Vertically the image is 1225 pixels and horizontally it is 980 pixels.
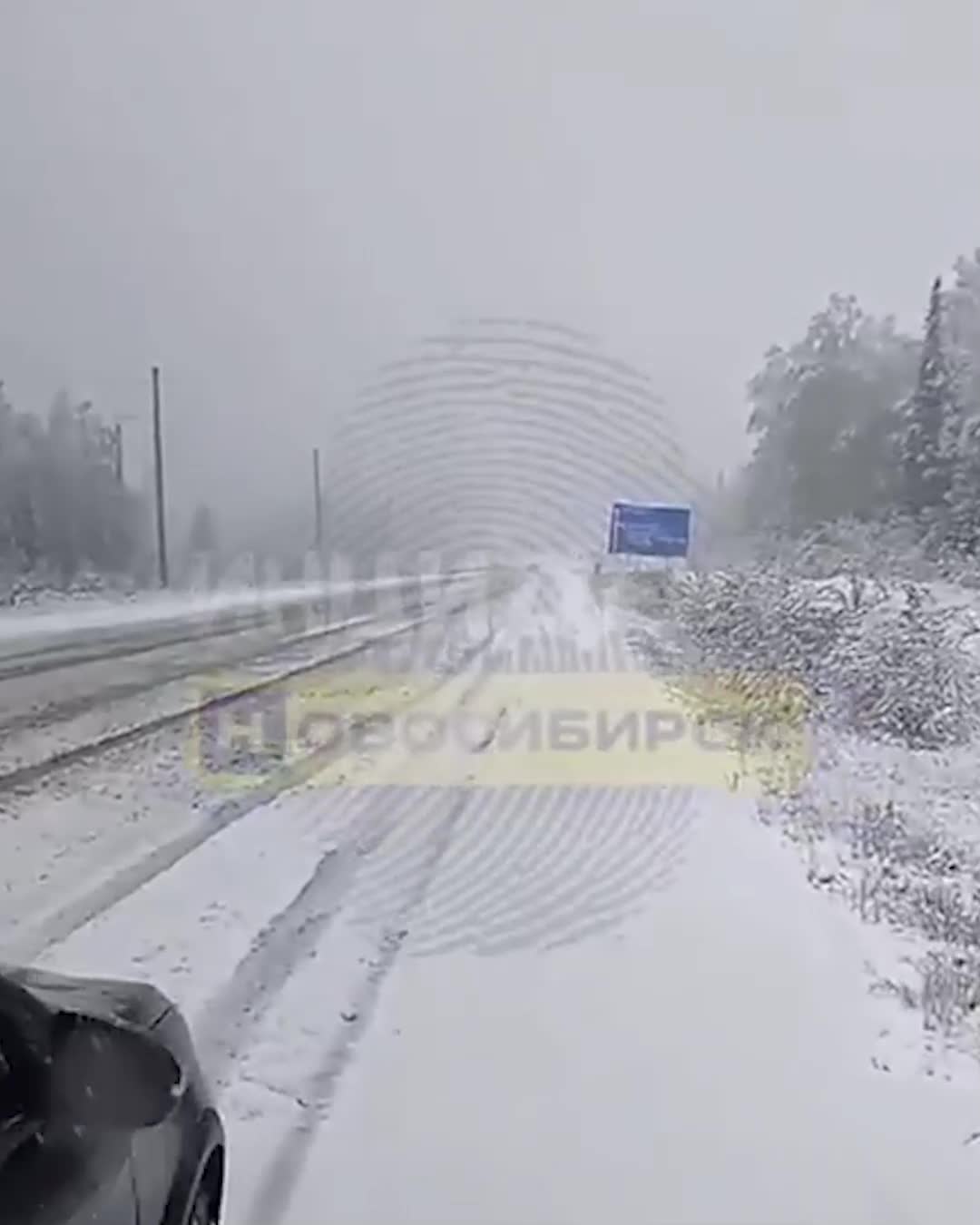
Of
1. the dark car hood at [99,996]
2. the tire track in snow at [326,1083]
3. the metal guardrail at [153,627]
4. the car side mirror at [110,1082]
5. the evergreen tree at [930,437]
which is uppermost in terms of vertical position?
the evergreen tree at [930,437]

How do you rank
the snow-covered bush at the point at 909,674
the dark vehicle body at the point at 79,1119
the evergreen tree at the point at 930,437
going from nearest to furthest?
the dark vehicle body at the point at 79,1119
the evergreen tree at the point at 930,437
the snow-covered bush at the point at 909,674

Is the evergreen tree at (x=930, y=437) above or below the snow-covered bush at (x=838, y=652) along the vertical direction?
above

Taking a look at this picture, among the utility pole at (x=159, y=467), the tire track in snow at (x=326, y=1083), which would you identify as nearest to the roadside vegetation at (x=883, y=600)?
the tire track in snow at (x=326, y=1083)

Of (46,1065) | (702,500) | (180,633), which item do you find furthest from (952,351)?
(180,633)

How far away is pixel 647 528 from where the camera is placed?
286 inches

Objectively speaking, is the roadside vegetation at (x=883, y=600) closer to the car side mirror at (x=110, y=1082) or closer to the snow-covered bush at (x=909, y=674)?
the snow-covered bush at (x=909, y=674)

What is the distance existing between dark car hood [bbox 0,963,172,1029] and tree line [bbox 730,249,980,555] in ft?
12.7

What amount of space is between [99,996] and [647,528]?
5035mm

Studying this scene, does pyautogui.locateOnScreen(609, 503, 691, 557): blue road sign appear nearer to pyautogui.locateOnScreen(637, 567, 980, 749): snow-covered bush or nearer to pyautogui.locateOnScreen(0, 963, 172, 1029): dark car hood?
pyautogui.locateOnScreen(637, 567, 980, 749): snow-covered bush

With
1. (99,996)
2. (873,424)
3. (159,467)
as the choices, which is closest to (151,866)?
(873,424)

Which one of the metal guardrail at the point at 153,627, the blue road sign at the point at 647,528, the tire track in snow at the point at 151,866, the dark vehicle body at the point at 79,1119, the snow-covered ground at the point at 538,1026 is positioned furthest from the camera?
the metal guardrail at the point at 153,627

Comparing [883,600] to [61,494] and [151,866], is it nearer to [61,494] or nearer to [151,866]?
[151,866]

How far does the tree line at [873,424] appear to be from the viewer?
5586 millimetres

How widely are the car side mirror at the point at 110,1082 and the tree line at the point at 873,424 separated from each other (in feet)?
14.1
